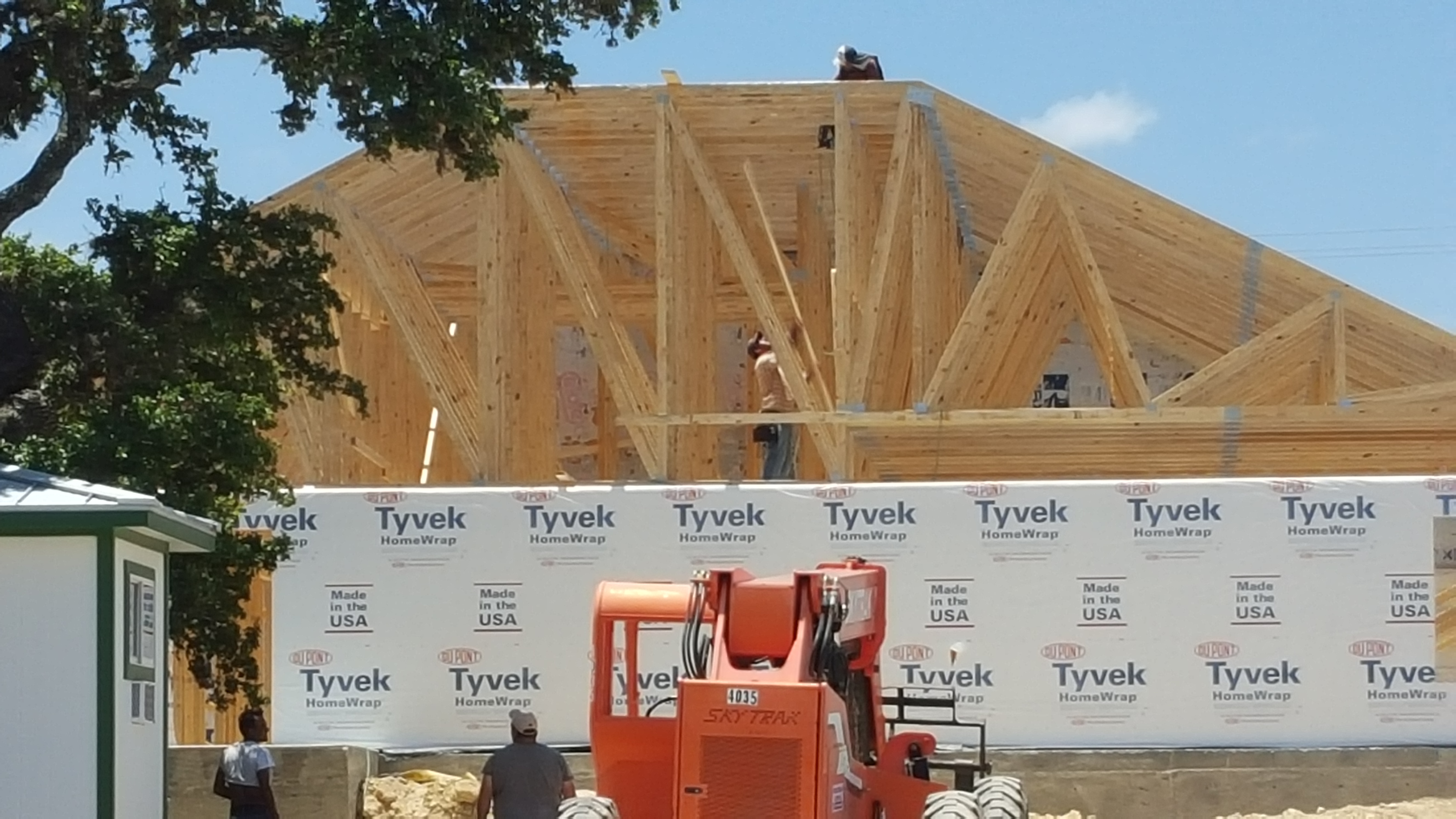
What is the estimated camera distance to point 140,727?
11156 mm

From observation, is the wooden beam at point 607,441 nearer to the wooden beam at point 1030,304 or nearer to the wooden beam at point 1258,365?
the wooden beam at point 1030,304

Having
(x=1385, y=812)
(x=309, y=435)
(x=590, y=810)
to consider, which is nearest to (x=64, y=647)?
(x=590, y=810)

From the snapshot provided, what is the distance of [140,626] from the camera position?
11.1m

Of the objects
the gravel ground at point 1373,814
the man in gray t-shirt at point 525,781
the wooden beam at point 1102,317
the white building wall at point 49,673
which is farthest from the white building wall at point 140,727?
the wooden beam at point 1102,317

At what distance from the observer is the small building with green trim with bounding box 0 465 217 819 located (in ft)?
34.2

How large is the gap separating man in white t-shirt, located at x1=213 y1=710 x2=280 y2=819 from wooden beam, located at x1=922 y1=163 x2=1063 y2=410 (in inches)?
277

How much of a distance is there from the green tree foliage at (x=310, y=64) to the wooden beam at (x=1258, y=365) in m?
6.58

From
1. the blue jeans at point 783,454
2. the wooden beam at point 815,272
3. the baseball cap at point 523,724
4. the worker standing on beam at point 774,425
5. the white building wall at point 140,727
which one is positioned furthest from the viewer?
the wooden beam at point 815,272

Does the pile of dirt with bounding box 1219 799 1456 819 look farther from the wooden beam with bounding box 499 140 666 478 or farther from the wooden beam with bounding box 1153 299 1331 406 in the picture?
the wooden beam with bounding box 499 140 666 478

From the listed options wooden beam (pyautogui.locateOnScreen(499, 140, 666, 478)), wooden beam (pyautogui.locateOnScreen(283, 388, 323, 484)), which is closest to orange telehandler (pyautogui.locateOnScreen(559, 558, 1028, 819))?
wooden beam (pyautogui.locateOnScreen(499, 140, 666, 478))

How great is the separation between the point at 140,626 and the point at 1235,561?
352 inches

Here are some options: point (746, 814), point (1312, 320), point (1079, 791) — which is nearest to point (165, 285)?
point (746, 814)

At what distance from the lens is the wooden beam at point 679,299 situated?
18.1m

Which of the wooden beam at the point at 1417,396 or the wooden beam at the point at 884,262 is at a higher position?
the wooden beam at the point at 884,262
